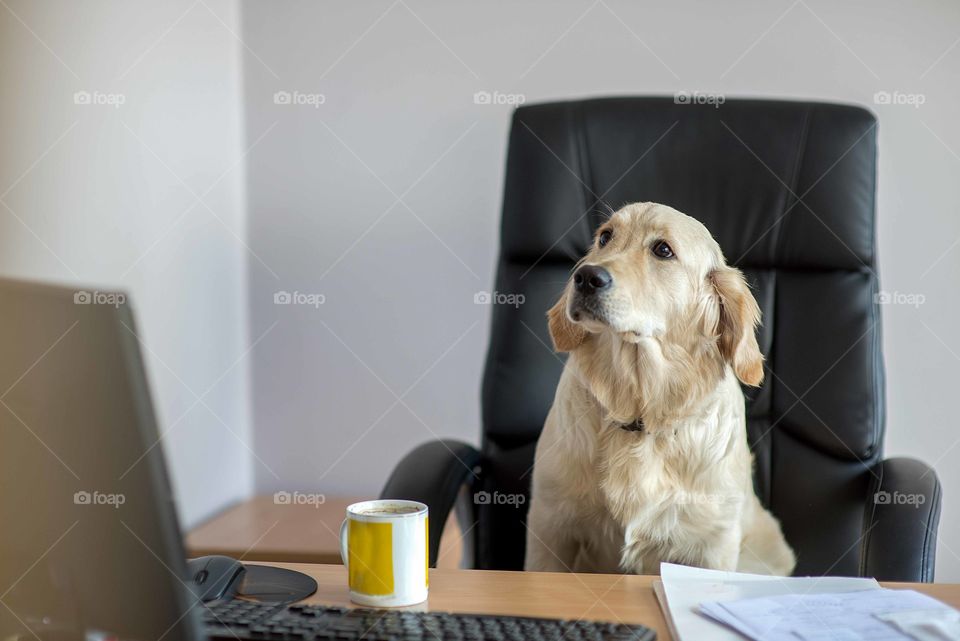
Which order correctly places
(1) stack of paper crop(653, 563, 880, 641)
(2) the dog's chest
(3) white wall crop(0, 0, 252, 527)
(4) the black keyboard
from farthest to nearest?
(3) white wall crop(0, 0, 252, 527)
(2) the dog's chest
(1) stack of paper crop(653, 563, 880, 641)
(4) the black keyboard

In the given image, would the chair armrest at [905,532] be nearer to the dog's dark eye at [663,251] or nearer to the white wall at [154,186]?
the dog's dark eye at [663,251]

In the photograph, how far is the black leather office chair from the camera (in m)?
1.49

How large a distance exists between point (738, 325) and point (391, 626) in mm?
861

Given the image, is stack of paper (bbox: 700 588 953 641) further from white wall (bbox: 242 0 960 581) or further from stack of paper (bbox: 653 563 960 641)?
white wall (bbox: 242 0 960 581)

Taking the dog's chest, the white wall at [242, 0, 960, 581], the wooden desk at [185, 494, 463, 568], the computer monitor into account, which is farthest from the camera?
the white wall at [242, 0, 960, 581]

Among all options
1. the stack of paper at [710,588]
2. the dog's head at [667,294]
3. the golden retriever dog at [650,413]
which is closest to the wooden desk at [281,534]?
the golden retriever dog at [650,413]

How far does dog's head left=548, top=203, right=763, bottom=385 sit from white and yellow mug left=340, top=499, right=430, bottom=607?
582 mm

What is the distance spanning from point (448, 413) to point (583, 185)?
980 millimetres

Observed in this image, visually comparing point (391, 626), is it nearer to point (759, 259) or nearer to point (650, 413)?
point (650, 413)

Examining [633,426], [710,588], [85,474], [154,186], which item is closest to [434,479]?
[633,426]

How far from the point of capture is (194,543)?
6.50 feet

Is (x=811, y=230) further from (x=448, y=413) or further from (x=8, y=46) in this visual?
(x=8, y=46)

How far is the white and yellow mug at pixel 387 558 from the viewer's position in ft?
2.85

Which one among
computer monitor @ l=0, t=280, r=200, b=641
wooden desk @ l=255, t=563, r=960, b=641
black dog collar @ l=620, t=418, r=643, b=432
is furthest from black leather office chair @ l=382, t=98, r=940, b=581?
computer monitor @ l=0, t=280, r=200, b=641
